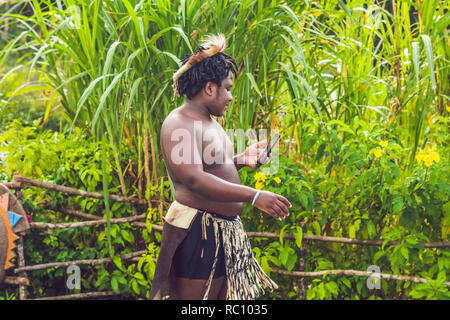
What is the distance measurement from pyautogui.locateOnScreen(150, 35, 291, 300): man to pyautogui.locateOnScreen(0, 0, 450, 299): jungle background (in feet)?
1.85

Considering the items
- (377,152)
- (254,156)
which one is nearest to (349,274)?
(377,152)

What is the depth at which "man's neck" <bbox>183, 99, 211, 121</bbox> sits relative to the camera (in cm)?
179

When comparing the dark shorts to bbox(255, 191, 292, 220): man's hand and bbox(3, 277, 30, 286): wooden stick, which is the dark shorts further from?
bbox(3, 277, 30, 286): wooden stick

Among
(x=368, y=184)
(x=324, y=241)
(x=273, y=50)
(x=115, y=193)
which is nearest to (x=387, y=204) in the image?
(x=368, y=184)

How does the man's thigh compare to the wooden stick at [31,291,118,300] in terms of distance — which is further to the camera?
the wooden stick at [31,291,118,300]

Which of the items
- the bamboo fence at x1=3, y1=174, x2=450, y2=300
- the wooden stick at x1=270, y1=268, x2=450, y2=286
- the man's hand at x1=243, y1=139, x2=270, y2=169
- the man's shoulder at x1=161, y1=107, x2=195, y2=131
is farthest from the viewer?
the bamboo fence at x1=3, y1=174, x2=450, y2=300

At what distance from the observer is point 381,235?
2.70m

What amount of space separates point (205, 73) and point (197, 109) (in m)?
0.13

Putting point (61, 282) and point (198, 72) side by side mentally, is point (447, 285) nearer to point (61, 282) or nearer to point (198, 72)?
point (198, 72)

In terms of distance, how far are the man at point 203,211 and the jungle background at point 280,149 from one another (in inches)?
22.2

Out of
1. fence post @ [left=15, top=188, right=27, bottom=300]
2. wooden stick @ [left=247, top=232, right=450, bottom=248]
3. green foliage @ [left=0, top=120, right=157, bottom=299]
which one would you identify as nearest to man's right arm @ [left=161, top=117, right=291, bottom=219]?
wooden stick @ [left=247, top=232, right=450, bottom=248]

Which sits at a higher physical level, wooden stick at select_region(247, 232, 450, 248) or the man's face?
the man's face

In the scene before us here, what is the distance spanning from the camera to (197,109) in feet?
5.91

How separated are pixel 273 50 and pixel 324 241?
1013 mm
